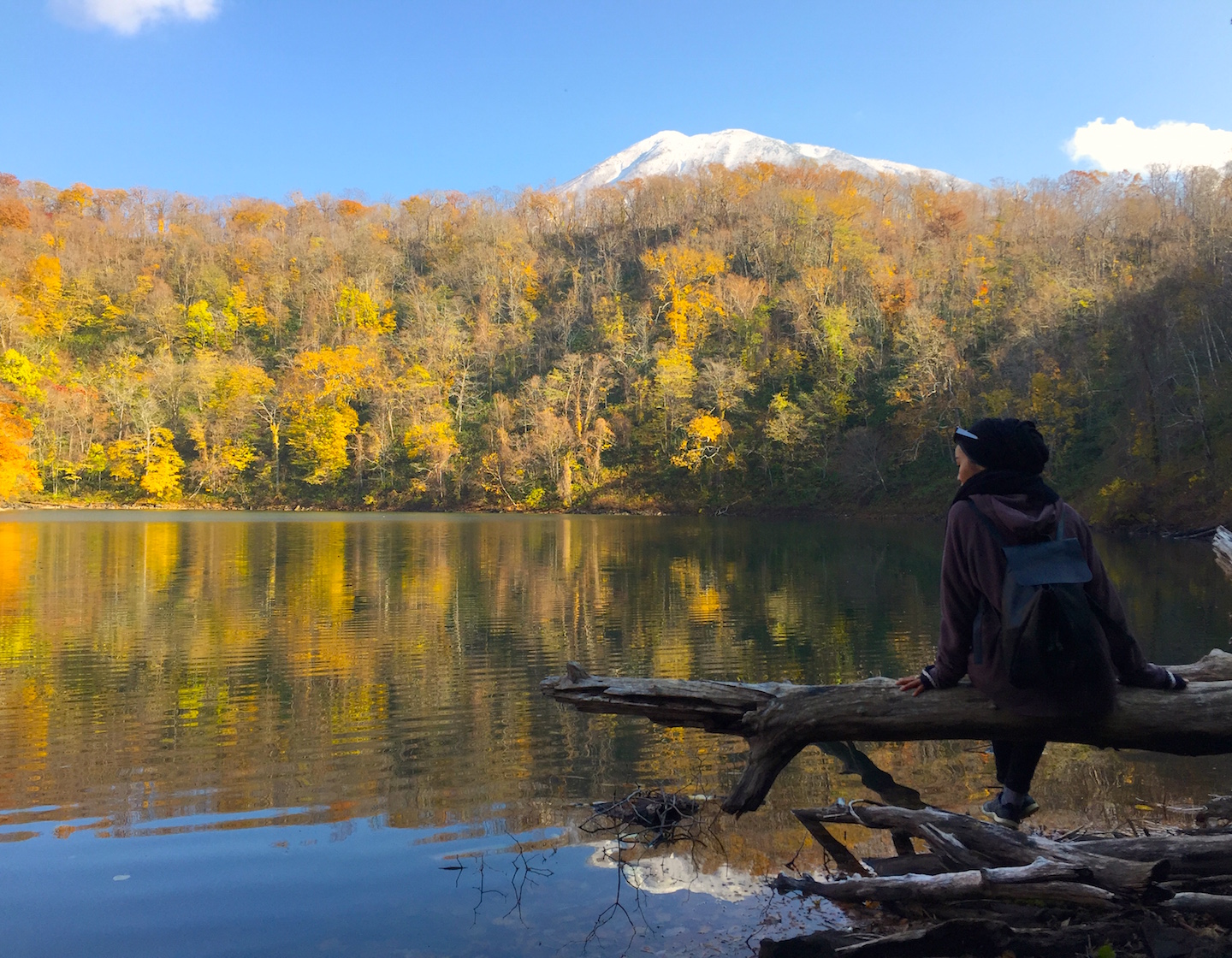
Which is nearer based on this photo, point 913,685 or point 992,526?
point 992,526

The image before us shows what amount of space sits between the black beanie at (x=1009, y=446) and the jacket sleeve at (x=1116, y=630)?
27cm

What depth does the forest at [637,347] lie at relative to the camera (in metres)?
43.6

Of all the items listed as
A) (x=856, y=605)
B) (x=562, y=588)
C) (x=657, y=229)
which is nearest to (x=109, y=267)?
(x=657, y=229)

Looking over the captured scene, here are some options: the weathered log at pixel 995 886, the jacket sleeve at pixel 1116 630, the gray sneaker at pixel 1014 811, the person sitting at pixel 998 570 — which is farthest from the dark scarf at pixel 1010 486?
the gray sneaker at pixel 1014 811

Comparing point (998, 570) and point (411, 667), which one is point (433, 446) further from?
point (998, 570)

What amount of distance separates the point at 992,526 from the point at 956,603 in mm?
408

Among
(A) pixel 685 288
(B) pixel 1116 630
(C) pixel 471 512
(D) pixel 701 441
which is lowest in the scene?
(C) pixel 471 512

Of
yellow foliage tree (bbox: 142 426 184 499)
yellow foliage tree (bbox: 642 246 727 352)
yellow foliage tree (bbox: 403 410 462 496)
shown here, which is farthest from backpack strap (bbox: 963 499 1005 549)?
yellow foliage tree (bbox: 142 426 184 499)

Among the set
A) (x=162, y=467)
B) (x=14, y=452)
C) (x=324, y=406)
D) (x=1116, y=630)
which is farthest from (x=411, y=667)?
(x=162, y=467)

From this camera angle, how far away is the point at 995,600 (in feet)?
12.0

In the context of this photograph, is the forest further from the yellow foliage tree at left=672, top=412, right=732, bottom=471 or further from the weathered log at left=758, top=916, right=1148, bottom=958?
the weathered log at left=758, top=916, right=1148, bottom=958

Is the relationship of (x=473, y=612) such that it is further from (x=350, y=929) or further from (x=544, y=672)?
(x=350, y=929)

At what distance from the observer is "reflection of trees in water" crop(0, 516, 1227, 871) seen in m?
6.70

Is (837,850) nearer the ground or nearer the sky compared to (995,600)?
nearer the ground
